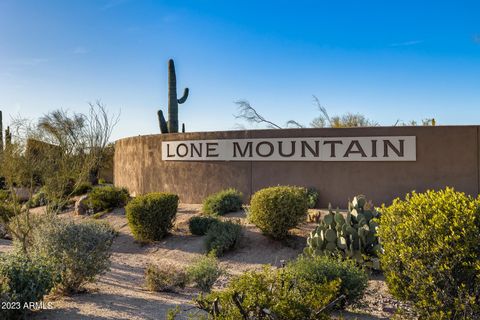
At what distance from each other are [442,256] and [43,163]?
9.81 meters

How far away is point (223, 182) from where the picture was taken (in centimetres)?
1493

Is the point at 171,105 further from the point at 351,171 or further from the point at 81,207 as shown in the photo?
the point at 351,171

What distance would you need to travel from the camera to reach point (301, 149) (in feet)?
45.1

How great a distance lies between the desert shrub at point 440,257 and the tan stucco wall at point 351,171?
8.29 m

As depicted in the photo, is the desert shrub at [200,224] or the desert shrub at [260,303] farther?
the desert shrub at [200,224]

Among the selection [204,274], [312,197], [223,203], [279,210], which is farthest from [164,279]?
[312,197]

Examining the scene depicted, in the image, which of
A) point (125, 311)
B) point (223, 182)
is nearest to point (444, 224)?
point (125, 311)

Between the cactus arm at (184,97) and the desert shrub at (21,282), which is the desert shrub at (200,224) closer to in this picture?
the desert shrub at (21,282)

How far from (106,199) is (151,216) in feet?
16.3

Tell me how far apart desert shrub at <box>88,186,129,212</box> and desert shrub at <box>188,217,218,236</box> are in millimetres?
5137

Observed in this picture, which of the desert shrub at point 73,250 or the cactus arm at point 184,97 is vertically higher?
the cactus arm at point 184,97

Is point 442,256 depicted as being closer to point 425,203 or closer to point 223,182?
point 425,203

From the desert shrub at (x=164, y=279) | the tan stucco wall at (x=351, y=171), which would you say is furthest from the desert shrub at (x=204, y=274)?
the tan stucco wall at (x=351, y=171)

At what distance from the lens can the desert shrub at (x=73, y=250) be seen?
21.0 ft
